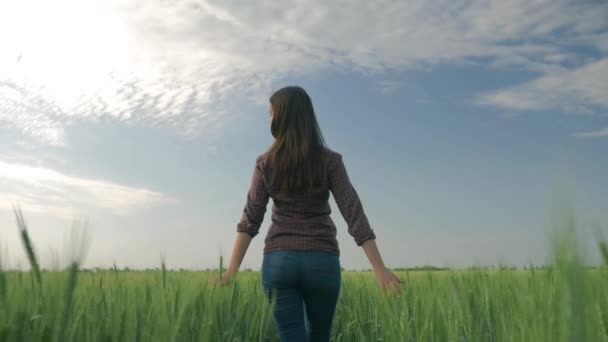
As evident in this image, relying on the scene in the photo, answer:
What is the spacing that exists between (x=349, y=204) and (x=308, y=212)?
28 cm

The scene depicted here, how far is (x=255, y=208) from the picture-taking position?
3963mm

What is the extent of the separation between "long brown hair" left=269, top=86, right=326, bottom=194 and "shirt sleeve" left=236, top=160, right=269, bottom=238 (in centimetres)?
13

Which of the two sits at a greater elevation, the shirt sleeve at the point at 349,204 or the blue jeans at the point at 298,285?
the shirt sleeve at the point at 349,204

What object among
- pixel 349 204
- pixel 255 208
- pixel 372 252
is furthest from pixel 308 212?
pixel 372 252

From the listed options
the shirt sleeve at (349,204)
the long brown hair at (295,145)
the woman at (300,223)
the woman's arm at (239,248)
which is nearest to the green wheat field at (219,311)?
the woman's arm at (239,248)

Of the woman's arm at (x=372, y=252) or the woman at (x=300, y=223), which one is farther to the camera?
the woman's arm at (x=372, y=252)

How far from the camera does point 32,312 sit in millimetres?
1940

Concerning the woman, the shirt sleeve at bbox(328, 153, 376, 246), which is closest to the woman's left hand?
the woman

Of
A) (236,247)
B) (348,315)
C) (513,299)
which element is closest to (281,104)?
(236,247)

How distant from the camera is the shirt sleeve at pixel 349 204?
3.83 meters

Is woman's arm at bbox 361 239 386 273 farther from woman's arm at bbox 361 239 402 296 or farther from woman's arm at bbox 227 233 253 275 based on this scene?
woman's arm at bbox 227 233 253 275

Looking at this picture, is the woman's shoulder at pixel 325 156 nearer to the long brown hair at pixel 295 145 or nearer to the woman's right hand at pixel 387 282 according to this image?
the long brown hair at pixel 295 145

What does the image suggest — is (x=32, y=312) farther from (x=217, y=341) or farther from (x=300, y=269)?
(x=300, y=269)

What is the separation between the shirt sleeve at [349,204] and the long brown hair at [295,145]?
0.12 metres
